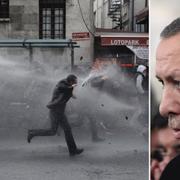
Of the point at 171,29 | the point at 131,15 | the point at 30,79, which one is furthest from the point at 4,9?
Answer: the point at 131,15

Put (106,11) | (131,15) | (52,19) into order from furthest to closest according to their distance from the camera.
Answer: (106,11) → (131,15) → (52,19)

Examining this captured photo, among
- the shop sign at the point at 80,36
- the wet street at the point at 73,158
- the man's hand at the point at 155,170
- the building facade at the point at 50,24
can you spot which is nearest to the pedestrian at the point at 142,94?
the wet street at the point at 73,158

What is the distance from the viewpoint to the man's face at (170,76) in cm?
245

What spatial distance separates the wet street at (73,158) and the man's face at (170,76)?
2.11m

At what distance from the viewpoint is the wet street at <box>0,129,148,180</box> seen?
4.60 m

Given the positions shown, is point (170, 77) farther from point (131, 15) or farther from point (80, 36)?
point (131, 15)

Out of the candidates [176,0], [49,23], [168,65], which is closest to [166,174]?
[168,65]

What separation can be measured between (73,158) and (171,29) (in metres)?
2.36

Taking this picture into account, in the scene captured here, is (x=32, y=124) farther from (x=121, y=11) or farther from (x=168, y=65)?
(x=121, y=11)

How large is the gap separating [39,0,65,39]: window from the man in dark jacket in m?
1.18

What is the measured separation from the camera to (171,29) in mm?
2490

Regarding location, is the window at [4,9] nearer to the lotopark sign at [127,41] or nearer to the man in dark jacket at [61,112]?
the lotopark sign at [127,41]

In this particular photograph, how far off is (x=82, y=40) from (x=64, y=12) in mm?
1773

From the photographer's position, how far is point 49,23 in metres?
6.23
